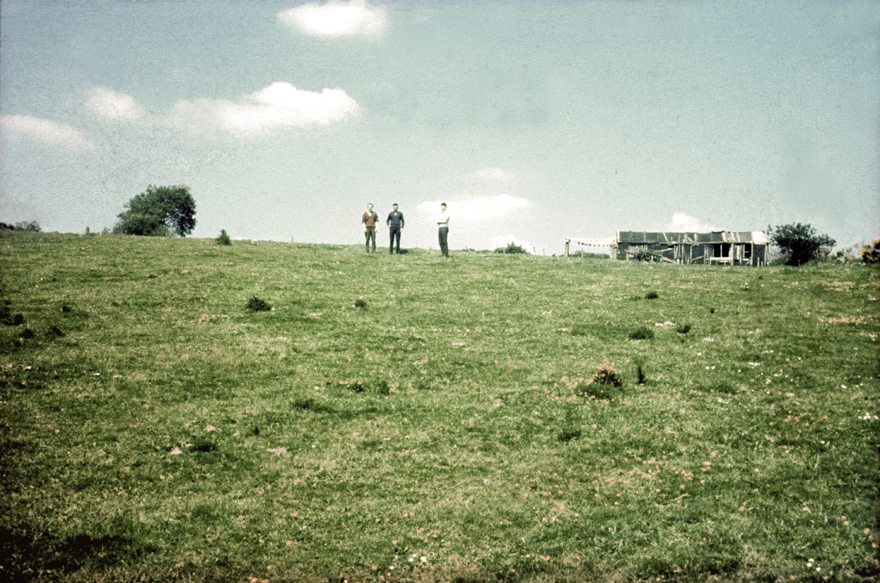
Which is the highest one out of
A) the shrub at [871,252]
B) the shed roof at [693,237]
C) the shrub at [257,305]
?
the shed roof at [693,237]

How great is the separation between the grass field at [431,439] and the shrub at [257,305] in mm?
539

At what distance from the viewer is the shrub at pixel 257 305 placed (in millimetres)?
23297

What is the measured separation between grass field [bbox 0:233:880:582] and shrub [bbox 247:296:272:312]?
54cm

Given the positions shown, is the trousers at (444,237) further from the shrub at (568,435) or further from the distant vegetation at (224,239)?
the shrub at (568,435)

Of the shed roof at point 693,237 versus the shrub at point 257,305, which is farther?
the shed roof at point 693,237

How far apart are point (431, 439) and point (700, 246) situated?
201 ft

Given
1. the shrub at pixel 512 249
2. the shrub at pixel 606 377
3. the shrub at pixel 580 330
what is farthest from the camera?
the shrub at pixel 512 249

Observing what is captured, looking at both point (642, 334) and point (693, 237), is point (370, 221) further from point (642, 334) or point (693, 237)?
point (693, 237)

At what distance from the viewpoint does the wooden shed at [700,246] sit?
6309 centimetres

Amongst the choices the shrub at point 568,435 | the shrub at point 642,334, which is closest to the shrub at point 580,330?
the shrub at point 642,334

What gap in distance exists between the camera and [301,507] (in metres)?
10.6

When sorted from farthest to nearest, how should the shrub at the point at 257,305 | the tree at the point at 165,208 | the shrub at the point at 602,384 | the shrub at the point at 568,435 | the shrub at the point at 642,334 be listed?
the tree at the point at 165,208 < the shrub at the point at 257,305 < the shrub at the point at 642,334 < the shrub at the point at 602,384 < the shrub at the point at 568,435

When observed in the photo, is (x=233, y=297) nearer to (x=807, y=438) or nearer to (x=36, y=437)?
Answer: (x=36, y=437)

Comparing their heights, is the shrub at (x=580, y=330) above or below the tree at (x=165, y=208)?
below
